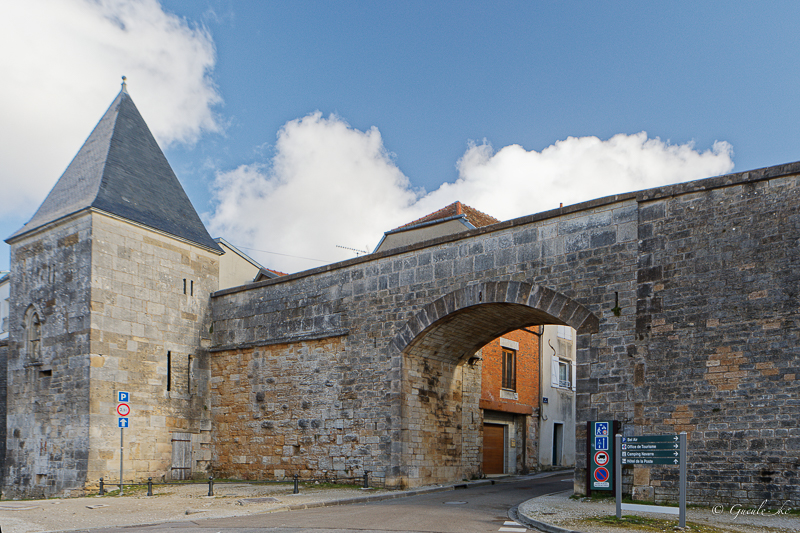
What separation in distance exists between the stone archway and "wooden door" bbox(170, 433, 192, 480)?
568 cm

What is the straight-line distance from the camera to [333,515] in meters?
9.05

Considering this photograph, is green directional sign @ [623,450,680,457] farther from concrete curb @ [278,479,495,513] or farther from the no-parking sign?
concrete curb @ [278,479,495,513]

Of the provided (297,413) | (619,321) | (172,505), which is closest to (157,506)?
(172,505)

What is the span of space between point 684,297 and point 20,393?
48.1 feet

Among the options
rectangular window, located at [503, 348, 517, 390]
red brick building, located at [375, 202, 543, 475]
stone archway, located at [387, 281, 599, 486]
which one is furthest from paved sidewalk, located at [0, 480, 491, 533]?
rectangular window, located at [503, 348, 517, 390]

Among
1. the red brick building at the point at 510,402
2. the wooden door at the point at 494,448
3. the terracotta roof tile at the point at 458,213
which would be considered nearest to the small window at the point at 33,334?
the terracotta roof tile at the point at 458,213

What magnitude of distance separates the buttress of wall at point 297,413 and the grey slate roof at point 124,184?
3.75 meters

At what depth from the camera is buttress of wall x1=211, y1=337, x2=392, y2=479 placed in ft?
44.4

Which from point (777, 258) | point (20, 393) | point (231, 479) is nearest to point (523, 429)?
point (231, 479)

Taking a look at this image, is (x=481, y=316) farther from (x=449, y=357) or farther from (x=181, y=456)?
(x=181, y=456)

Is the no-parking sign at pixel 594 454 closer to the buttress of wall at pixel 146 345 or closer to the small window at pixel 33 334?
the buttress of wall at pixel 146 345

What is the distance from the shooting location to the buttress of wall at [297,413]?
13.5 meters

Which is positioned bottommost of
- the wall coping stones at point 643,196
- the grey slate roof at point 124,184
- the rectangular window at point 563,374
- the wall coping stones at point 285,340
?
the rectangular window at point 563,374

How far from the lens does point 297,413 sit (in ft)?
48.2
